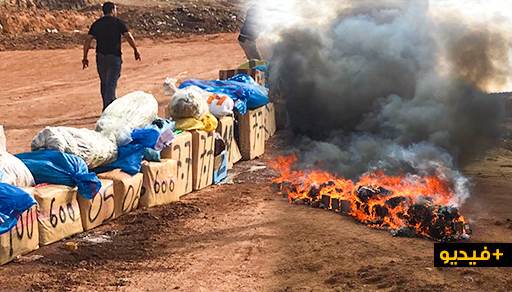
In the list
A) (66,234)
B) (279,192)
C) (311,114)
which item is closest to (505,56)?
(311,114)

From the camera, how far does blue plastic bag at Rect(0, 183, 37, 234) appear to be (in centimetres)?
548

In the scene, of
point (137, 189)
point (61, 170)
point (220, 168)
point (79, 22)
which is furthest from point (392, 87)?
point (79, 22)

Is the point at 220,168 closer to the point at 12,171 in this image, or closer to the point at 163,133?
the point at 163,133

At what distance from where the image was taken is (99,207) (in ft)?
21.8

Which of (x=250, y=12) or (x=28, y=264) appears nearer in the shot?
(x=28, y=264)

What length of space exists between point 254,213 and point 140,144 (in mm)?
1449

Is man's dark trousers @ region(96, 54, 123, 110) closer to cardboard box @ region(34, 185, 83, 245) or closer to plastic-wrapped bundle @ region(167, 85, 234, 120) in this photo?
plastic-wrapped bundle @ region(167, 85, 234, 120)

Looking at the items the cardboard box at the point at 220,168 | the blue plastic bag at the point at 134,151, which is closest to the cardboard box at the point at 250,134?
the cardboard box at the point at 220,168

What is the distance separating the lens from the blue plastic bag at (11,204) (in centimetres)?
548

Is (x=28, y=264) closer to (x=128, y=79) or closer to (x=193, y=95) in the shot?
(x=193, y=95)

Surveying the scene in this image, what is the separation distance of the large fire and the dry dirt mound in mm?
17536

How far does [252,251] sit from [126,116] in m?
2.41

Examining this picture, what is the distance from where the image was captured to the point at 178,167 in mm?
7980

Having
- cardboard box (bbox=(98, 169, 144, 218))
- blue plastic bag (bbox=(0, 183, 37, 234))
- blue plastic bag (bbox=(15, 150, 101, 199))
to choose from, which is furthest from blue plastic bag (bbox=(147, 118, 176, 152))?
blue plastic bag (bbox=(0, 183, 37, 234))
